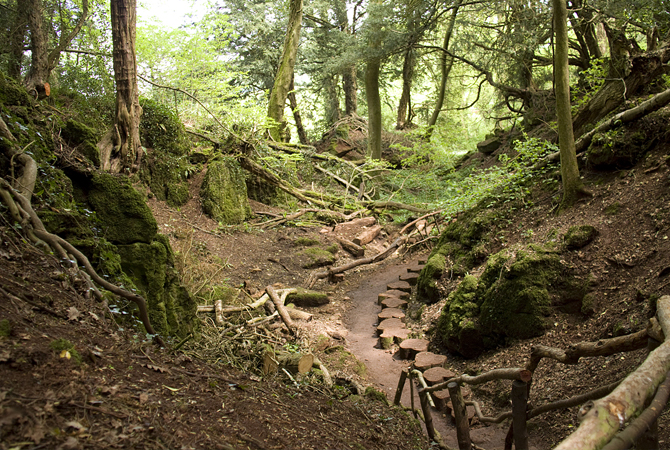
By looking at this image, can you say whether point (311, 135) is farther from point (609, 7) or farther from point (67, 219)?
point (67, 219)

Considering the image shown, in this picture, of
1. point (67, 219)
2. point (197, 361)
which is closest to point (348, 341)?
point (197, 361)

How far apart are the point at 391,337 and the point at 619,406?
519 cm

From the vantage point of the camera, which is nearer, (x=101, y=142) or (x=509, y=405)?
(x=509, y=405)

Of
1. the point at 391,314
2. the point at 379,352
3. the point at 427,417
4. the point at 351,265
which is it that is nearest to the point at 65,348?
the point at 427,417

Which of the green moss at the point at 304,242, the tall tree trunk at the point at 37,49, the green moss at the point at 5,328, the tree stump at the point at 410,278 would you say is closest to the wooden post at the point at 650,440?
the green moss at the point at 5,328

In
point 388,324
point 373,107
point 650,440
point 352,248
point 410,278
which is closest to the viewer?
point 650,440

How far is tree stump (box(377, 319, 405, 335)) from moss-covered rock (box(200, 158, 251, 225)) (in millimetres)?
5343

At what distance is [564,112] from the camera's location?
5.73 m

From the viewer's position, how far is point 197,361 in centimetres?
350

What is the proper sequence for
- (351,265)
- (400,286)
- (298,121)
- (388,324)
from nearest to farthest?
(388,324) → (400,286) → (351,265) → (298,121)

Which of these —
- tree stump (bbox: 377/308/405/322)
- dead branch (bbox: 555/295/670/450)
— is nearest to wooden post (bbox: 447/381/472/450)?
dead branch (bbox: 555/295/670/450)

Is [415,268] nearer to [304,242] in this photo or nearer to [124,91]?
[304,242]

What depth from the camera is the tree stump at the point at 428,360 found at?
207 inches

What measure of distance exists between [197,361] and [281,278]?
5293mm
